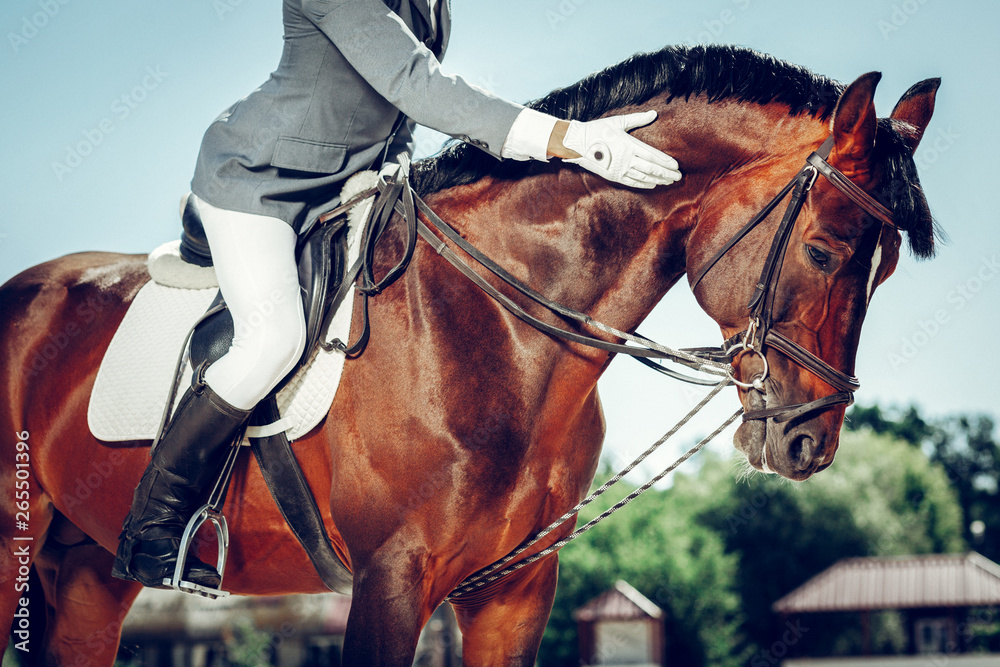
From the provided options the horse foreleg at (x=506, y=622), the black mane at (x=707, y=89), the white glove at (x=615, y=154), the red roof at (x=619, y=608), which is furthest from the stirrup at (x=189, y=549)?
the red roof at (x=619, y=608)

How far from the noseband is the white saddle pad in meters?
1.32

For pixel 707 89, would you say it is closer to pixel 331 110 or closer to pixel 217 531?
pixel 331 110

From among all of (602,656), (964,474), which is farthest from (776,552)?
(964,474)

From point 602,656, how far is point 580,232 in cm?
3020

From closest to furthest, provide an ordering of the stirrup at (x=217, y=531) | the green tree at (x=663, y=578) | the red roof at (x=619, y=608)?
the stirrup at (x=217, y=531) < the red roof at (x=619, y=608) < the green tree at (x=663, y=578)

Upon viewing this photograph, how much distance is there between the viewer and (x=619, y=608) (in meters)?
30.0

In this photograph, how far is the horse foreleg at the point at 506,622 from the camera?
309cm

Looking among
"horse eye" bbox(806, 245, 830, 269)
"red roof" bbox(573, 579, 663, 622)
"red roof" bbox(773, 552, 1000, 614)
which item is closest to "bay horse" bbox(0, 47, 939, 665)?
"horse eye" bbox(806, 245, 830, 269)

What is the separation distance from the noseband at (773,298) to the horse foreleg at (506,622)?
1.14 metres

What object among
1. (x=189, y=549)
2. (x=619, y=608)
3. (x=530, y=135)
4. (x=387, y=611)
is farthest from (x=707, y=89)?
(x=619, y=608)

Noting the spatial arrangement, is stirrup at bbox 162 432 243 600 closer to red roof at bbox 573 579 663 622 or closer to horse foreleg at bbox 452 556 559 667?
horse foreleg at bbox 452 556 559 667

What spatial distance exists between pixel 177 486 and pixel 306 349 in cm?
67

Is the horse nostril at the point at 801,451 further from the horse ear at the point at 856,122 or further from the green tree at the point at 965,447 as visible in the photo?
the green tree at the point at 965,447

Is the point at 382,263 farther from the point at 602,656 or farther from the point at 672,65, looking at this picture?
the point at 602,656
